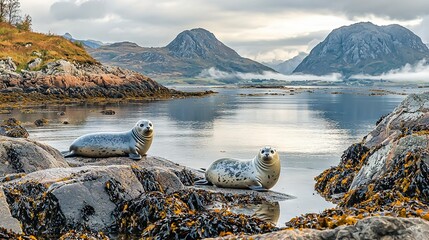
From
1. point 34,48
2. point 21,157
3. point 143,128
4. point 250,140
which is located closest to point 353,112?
point 250,140

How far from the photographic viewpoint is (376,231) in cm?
385

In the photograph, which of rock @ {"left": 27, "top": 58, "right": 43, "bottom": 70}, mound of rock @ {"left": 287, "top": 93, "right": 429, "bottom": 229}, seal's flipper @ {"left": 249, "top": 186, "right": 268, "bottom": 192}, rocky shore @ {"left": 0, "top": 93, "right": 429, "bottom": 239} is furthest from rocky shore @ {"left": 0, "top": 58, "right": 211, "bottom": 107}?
rocky shore @ {"left": 0, "top": 93, "right": 429, "bottom": 239}

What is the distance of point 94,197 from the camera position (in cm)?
853

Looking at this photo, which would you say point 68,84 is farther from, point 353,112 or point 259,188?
point 259,188

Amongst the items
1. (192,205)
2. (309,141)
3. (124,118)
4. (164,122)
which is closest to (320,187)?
(192,205)

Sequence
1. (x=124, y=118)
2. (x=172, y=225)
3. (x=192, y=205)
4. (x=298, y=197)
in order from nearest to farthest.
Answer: (x=172, y=225) < (x=192, y=205) < (x=298, y=197) < (x=124, y=118)

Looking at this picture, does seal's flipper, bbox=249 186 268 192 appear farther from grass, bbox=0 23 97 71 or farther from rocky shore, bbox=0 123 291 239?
grass, bbox=0 23 97 71

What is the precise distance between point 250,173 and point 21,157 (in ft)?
16.6

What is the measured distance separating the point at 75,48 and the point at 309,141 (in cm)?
6390

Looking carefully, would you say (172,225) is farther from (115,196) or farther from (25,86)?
(25,86)

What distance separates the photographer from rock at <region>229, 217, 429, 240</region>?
382cm

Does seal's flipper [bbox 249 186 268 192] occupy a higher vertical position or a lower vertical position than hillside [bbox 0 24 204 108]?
lower

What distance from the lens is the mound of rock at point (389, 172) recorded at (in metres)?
7.73

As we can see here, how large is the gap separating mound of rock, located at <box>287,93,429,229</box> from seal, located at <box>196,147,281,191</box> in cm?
147
